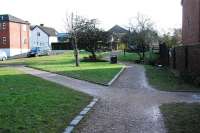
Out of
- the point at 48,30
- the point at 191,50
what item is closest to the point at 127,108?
the point at 191,50

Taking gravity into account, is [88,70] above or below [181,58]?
below

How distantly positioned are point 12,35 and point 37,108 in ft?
204

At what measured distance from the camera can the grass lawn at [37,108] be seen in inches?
347

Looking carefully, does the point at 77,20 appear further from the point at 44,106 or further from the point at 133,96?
the point at 44,106

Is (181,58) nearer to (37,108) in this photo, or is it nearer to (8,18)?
(37,108)

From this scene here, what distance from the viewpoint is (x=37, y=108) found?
10.9 meters

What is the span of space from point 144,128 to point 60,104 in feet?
11.7

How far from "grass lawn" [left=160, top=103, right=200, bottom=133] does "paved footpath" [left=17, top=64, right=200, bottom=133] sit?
197 millimetres

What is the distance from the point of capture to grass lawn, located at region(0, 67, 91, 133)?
881 cm

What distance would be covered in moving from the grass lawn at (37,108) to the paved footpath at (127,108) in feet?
1.93

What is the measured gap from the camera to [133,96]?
14.6 meters

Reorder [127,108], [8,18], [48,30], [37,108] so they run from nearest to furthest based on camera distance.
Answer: [37,108]
[127,108]
[8,18]
[48,30]

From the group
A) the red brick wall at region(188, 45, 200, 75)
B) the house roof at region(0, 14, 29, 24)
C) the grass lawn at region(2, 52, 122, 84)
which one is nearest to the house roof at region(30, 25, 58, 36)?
the house roof at region(0, 14, 29, 24)

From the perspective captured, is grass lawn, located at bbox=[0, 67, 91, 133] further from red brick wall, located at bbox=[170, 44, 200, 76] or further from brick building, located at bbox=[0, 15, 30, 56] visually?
brick building, located at bbox=[0, 15, 30, 56]
